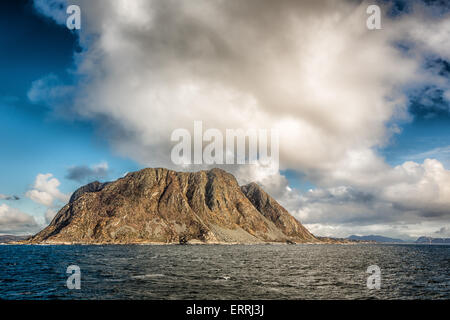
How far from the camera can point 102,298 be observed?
1428 inches
